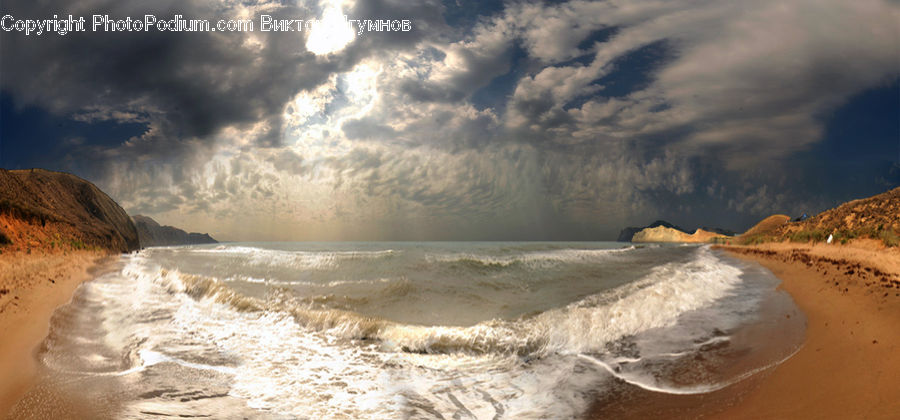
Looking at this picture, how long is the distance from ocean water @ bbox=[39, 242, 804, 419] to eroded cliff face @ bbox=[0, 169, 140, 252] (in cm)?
1000

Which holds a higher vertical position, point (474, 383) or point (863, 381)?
point (863, 381)

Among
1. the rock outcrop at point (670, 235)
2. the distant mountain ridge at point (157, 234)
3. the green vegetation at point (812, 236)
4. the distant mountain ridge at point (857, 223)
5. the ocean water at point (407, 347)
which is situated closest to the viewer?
the ocean water at point (407, 347)

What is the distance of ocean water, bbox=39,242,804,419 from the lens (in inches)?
159

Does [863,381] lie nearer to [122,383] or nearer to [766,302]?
[766,302]

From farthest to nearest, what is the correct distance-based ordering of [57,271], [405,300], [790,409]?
[57,271] → [405,300] → [790,409]

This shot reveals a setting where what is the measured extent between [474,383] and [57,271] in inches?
607

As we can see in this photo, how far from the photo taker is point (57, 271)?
40.4 ft

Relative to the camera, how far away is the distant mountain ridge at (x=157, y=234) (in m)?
83.9

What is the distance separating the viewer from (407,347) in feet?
19.2

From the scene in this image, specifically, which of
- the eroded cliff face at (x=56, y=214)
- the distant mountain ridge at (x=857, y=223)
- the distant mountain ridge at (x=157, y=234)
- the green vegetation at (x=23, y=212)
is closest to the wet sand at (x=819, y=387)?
the distant mountain ridge at (x=857, y=223)

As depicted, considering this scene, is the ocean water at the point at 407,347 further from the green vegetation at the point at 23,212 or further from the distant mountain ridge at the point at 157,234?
the distant mountain ridge at the point at 157,234

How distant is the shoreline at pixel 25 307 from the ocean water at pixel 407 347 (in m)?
0.26

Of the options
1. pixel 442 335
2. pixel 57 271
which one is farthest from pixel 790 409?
pixel 57 271

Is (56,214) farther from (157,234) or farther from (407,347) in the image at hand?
(157,234)
